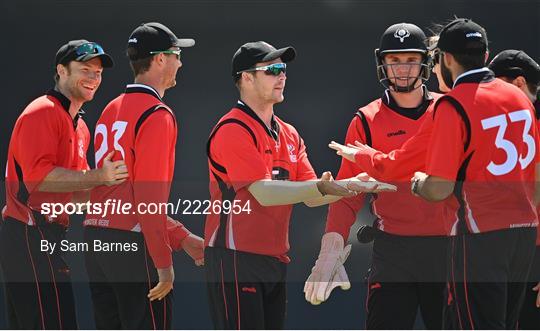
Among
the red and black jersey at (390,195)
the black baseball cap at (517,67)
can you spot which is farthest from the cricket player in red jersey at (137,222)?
the black baseball cap at (517,67)

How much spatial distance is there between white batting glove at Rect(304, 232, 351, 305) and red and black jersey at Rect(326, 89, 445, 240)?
0.20 feet

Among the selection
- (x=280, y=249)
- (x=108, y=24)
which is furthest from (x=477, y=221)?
(x=108, y=24)

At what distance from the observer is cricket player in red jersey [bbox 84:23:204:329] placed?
5168 mm

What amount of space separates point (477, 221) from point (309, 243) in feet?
5.42

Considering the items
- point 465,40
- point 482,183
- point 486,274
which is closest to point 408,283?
point 486,274

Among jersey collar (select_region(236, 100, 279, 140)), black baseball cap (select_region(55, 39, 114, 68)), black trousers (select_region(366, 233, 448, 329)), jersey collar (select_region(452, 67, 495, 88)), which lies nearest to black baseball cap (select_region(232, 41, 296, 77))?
jersey collar (select_region(236, 100, 279, 140))

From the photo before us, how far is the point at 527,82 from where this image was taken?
5598 mm

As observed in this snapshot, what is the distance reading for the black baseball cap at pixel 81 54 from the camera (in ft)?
18.4

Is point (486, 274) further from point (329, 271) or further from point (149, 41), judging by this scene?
point (149, 41)

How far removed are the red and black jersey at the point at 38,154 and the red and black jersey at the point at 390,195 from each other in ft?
4.41

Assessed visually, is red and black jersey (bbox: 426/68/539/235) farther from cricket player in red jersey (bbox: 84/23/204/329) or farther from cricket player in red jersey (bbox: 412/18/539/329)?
cricket player in red jersey (bbox: 84/23/204/329)

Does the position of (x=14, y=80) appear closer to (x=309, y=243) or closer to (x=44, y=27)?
(x=44, y=27)

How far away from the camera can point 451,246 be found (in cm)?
481

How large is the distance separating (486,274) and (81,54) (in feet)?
7.72
